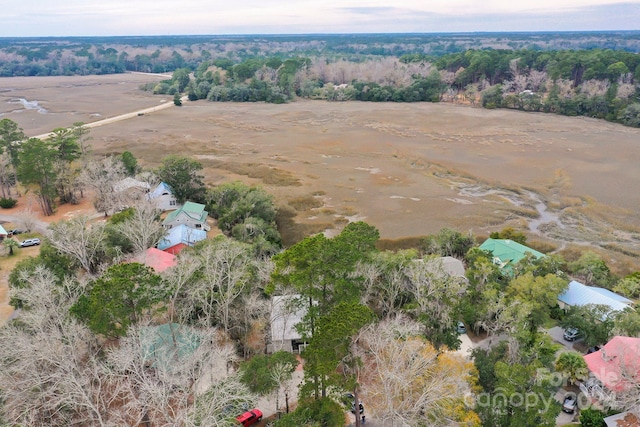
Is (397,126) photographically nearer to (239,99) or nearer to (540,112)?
(540,112)

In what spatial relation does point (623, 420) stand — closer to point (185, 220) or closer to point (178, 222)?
point (185, 220)

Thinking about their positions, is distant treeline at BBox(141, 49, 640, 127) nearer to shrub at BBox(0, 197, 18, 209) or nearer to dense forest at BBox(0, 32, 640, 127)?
dense forest at BBox(0, 32, 640, 127)

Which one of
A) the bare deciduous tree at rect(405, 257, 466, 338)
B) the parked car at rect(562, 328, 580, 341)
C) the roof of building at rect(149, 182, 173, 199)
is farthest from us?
the roof of building at rect(149, 182, 173, 199)

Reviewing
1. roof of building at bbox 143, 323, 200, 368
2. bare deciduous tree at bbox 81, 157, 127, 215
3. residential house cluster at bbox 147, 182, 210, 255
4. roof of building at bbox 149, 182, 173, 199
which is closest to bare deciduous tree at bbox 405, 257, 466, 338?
roof of building at bbox 143, 323, 200, 368

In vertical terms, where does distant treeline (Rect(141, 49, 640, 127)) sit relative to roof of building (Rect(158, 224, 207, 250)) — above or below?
above

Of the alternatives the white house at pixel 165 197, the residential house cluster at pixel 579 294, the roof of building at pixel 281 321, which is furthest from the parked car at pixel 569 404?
the white house at pixel 165 197

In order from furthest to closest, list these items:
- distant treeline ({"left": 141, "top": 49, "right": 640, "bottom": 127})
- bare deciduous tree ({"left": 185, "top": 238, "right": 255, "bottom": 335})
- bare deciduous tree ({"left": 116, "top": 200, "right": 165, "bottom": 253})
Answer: distant treeline ({"left": 141, "top": 49, "right": 640, "bottom": 127}) → bare deciduous tree ({"left": 116, "top": 200, "right": 165, "bottom": 253}) → bare deciduous tree ({"left": 185, "top": 238, "right": 255, "bottom": 335})
